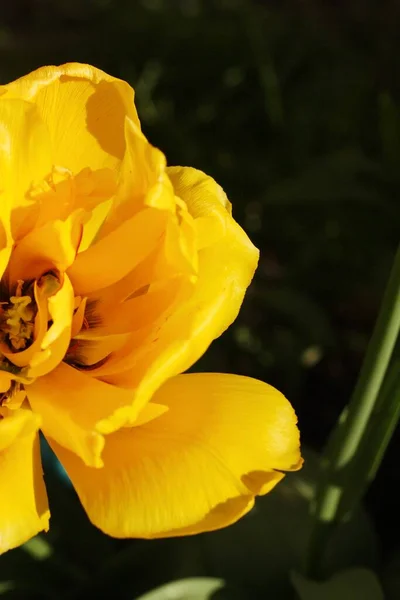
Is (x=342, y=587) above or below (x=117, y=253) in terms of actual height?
below

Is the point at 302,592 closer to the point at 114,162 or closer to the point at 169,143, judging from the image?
the point at 114,162

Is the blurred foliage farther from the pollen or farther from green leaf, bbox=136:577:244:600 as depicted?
the pollen

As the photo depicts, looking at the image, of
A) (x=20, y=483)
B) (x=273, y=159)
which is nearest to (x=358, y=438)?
(x=20, y=483)

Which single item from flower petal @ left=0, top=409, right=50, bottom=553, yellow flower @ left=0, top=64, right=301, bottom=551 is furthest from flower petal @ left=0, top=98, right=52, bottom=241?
flower petal @ left=0, top=409, right=50, bottom=553

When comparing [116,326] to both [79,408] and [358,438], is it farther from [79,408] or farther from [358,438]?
[358,438]

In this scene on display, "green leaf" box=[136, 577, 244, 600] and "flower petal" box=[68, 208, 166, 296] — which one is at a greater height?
"flower petal" box=[68, 208, 166, 296]

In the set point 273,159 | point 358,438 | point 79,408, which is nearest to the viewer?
point 79,408

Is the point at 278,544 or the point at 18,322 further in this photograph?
the point at 278,544

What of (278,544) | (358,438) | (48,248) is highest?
(48,248)

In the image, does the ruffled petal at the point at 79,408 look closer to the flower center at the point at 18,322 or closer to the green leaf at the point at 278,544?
the flower center at the point at 18,322
